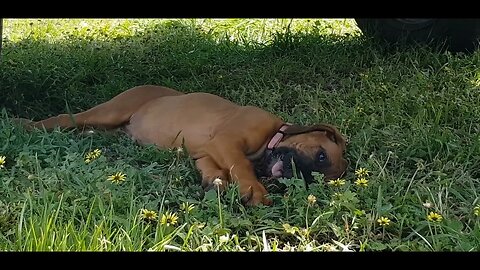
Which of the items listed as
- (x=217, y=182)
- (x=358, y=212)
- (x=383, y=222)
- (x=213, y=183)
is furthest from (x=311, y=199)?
(x=213, y=183)

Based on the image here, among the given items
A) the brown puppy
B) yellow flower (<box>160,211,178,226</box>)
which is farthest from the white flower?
yellow flower (<box>160,211,178,226</box>)

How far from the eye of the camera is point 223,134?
13.2ft

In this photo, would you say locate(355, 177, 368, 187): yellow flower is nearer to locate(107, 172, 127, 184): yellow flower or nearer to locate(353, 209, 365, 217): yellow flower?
locate(353, 209, 365, 217): yellow flower

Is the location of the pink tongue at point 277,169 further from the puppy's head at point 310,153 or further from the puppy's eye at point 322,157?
the puppy's eye at point 322,157

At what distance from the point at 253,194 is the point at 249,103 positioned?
161cm

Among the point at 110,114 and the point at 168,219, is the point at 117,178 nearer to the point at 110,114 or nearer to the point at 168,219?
the point at 168,219

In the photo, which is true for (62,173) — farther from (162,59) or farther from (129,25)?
(129,25)

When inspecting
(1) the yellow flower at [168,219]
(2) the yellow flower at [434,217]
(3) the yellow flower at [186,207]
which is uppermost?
(1) the yellow flower at [168,219]

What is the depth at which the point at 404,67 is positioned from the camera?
545 centimetres

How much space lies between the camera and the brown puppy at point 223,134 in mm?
3754

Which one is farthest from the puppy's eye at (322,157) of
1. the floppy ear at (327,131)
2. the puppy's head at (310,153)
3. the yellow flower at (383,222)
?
the yellow flower at (383,222)
